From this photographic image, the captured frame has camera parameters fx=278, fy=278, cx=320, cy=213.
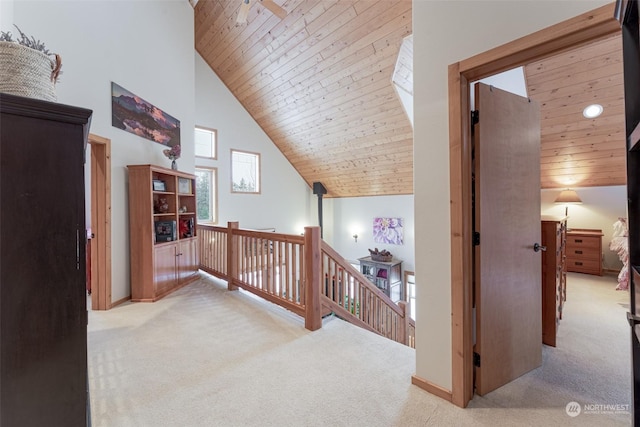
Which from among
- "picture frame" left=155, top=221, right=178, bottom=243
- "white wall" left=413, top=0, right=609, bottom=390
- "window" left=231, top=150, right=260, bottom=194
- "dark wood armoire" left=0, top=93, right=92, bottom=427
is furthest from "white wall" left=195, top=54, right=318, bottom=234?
"dark wood armoire" left=0, top=93, right=92, bottom=427

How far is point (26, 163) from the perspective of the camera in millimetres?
Result: 741

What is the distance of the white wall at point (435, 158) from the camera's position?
63.7 inches

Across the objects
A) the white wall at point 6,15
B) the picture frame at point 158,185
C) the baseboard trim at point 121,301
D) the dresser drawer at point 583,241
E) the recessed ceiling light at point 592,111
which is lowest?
the baseboard trim at point 121,301

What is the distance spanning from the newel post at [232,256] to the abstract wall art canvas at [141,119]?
1.75 metres

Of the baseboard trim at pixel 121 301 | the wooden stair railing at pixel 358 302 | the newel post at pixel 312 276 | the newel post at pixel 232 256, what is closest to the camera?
the newel post at pixel 312 276

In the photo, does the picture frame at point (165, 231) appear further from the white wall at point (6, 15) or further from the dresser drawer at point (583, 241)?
the dresser drawer at point (583, 241)

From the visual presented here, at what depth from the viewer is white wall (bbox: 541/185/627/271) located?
4.71m

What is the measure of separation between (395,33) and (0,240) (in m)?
4.61

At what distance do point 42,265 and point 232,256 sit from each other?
10.5 ft

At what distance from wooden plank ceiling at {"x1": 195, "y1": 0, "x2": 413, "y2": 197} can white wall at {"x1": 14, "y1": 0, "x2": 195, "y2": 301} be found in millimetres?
1081

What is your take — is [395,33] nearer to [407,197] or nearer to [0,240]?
[407,197]

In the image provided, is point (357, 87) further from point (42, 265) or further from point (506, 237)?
point (42, 265)

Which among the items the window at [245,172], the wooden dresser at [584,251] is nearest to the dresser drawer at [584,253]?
the wooden dresser at [584,251]

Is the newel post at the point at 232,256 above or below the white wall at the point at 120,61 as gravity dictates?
below
